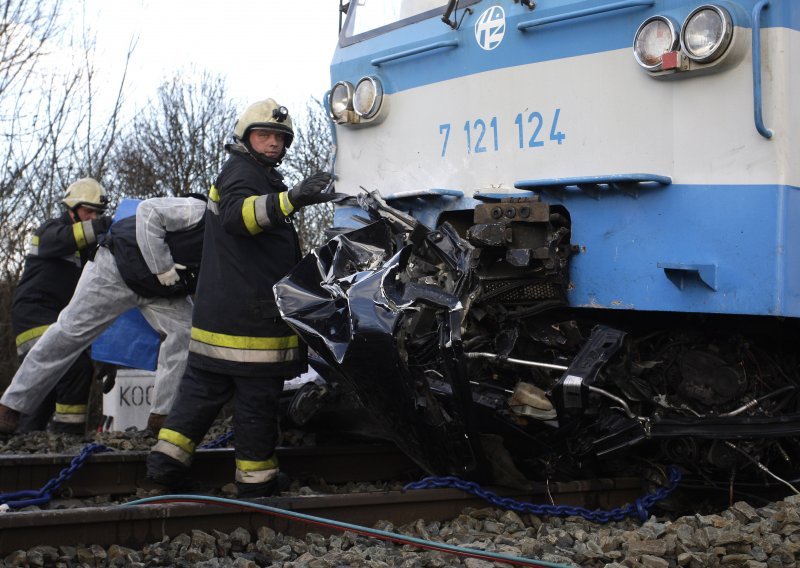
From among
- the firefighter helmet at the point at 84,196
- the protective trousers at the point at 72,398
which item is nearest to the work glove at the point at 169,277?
the protective trousers at the point at 72,398

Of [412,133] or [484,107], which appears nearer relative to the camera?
[484,107]

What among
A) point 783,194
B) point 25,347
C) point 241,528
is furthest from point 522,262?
point 25,347

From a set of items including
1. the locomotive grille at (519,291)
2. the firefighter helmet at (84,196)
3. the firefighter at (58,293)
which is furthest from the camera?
the firefighter helmet at (84,196)

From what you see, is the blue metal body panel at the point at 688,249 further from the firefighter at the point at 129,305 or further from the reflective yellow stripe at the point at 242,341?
the firefighter at the point at 129,305

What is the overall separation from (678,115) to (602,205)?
487 millimetres

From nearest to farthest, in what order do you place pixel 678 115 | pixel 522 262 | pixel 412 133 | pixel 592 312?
pixel 678 115, pixel 522 262, pixel 592 312, pixel 412 133

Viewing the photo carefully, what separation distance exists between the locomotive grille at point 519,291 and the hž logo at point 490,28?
1.13m

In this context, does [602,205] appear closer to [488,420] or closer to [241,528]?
[488,420]

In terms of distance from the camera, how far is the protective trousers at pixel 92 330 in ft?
19.7

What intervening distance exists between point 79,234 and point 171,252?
156cm

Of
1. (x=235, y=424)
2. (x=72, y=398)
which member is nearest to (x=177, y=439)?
(x=235, y=424)

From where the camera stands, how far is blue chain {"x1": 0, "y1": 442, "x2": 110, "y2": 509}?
4234mm

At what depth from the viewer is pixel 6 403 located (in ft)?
19.8

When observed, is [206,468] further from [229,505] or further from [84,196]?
[84,196]
